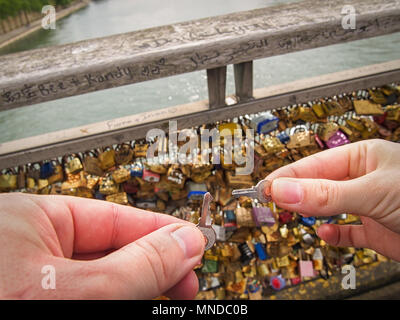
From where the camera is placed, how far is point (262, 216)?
2.08m

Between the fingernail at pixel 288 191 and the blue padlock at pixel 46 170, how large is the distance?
134 centimetres

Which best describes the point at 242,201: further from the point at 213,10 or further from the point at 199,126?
the point at 213,10

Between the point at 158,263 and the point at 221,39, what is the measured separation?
102 centimetres

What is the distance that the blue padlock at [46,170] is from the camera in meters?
1.65

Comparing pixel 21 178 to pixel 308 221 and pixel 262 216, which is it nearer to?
pixel 262 216

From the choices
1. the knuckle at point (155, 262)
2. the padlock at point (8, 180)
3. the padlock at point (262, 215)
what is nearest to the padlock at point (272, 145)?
the padlock at point (262, 215)

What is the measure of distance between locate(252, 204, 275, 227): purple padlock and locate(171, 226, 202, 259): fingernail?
3.87 feet

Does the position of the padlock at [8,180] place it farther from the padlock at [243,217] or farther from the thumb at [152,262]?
the padlock at [243,217]

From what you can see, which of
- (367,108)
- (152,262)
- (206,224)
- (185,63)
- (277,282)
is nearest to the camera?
(152,262)

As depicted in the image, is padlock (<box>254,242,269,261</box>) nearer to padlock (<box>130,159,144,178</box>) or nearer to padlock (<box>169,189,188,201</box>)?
padlock (<box>169,189,188,201</box>)

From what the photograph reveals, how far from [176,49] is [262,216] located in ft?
4.53

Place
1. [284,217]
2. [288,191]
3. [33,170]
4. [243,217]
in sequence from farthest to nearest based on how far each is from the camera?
1. [284,217]
2. [243,217]
3. [33,170]
4. [288,191]

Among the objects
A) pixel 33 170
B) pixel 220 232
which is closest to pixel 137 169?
pixel 33 170

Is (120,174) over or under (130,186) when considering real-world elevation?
over
